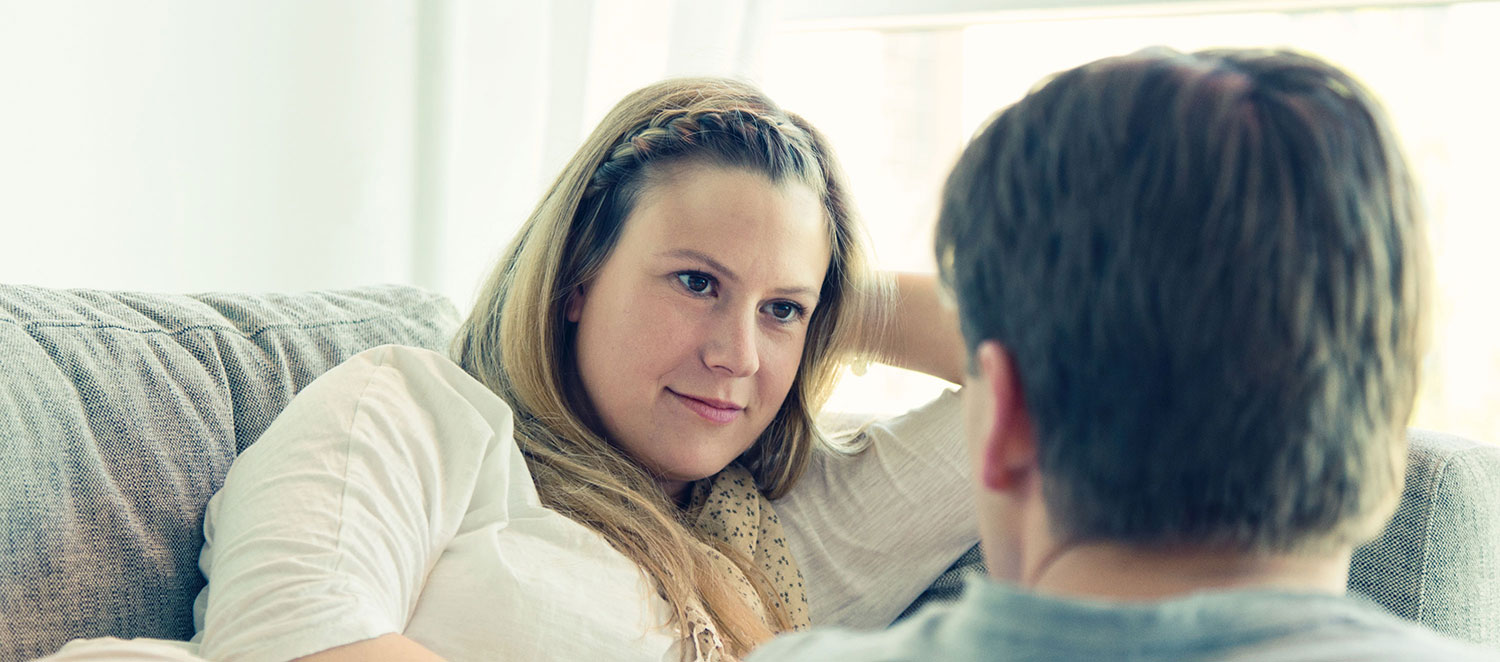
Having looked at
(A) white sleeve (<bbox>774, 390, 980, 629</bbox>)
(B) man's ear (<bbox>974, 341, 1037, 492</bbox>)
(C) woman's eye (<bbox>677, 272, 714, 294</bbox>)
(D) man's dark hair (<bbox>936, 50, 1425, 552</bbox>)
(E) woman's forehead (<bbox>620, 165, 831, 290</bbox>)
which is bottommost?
(A) white sleeve (<bbox>774, 390, 980, 629</bbox>)

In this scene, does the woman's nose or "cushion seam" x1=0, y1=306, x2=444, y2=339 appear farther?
the woman's nose

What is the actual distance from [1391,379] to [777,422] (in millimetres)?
900

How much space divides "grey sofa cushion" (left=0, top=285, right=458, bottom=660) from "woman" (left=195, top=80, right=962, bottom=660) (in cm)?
4

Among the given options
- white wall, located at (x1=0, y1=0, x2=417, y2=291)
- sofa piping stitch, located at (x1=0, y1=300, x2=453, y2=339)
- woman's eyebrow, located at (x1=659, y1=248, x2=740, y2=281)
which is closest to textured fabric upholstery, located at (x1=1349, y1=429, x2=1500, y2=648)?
woman's eyebrow, located at (x1=659, y1=248, x2=740, y2=281)

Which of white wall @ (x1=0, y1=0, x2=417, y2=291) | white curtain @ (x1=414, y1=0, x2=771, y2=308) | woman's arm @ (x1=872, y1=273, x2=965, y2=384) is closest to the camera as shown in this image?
woman's arm @ (x1=872, y1=273, x2=965, y2=384)

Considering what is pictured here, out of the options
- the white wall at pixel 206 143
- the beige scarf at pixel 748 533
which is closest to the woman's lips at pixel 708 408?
the beige scarf at pixel 748 533

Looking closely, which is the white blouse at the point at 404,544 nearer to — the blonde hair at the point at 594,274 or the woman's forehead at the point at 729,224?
the blonde hair at the point at 594,274

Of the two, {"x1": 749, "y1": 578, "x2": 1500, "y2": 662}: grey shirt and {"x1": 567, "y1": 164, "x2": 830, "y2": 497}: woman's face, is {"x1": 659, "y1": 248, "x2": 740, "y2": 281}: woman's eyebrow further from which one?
{"x1": 749, "y1": 578, "x2": 1500, "y2": 662}: grey shirt

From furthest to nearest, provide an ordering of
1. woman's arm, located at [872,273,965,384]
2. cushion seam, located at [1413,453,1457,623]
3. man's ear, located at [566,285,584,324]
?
woman's arm, located at [872,273,965,384], man's ear, located at [566,285,584,324], cushion seam, located at [1413,453,1457,623]

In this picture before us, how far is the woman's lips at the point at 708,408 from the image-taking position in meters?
1.17

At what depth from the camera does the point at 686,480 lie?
128cm

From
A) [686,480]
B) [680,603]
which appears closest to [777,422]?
[686,480]

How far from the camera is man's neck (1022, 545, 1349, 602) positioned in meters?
0.46

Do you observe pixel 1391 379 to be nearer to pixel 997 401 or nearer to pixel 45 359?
pixel 997 401
